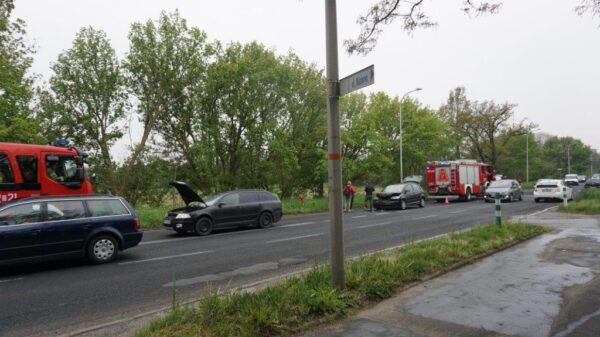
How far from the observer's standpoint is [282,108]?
3006cm

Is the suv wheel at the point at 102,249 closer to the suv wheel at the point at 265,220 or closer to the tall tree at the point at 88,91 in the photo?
the suv wheel at the point at 265,220

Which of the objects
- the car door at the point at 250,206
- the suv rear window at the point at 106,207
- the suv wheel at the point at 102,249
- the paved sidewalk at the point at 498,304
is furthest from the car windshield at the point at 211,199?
the paved sidewalk at the point at 498,304

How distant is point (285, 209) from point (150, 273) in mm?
15431

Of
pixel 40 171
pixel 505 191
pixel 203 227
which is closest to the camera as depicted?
pixel 40 171

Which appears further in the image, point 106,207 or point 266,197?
point 266,197

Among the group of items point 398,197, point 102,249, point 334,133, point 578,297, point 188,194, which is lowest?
point 578,297

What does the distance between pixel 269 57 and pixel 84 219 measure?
2176 centimetres

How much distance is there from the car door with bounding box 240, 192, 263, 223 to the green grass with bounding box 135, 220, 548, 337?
8661mm

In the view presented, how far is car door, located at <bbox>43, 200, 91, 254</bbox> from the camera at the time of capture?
28.1 feet

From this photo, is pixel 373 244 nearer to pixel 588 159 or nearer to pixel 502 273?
pixel 502 273

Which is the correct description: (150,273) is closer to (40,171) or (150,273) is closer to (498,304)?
(40,171)

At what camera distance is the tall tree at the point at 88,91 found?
81.5 ft

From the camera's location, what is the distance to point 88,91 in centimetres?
2505

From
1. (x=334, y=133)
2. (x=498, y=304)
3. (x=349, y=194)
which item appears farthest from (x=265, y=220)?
(x=498, y=304)
